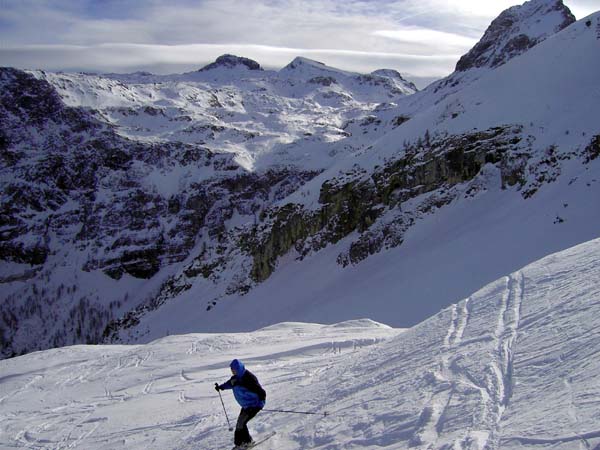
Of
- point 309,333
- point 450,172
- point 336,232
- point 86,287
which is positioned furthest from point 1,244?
point 309,333

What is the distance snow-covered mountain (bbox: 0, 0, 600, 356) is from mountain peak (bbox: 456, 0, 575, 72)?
0.47 meters

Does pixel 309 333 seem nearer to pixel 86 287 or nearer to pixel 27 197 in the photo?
pixel 86 287

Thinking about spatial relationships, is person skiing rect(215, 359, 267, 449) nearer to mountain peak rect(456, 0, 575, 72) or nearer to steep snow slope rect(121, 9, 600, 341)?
steep snow slope rect(121, 9, 600, 341)

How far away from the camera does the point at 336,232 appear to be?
48938 millimetres

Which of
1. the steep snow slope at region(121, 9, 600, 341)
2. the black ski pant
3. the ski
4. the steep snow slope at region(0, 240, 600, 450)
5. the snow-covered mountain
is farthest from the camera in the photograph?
the snow-covered mountain

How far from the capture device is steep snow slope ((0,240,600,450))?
6383 mm

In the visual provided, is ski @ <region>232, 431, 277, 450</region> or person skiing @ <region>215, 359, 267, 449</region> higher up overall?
person skiing @ <region>215, 359, 267, 449</region>

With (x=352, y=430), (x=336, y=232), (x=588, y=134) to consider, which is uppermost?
(x=588, y=134)

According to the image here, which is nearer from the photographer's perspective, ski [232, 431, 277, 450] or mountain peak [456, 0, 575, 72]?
ski [232, 431, 277, 450]

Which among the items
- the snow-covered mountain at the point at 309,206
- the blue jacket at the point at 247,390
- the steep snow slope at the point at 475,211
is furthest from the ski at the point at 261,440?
the snow-covered mountain at the point at 309,206

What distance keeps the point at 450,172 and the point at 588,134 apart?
10059 mm

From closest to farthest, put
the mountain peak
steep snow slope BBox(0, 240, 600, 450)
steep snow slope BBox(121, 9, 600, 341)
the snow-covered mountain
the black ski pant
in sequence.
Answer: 1. steep snow slope BBox(0, 240, 600, 450)
2. the black ski pant
3. steep snow slope BBox(121, 9, 600, 341)
4. the snow-covered mountain
5. the mountain peak

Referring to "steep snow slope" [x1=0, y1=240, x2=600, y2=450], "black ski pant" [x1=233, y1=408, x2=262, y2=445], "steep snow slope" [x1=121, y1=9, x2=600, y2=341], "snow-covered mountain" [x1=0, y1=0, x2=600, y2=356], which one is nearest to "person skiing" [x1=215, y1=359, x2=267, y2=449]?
"black ski pant" [x1=233, y1=408, x2=262, y2=445]

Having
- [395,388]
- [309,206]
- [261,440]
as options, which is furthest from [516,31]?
[261,440]
